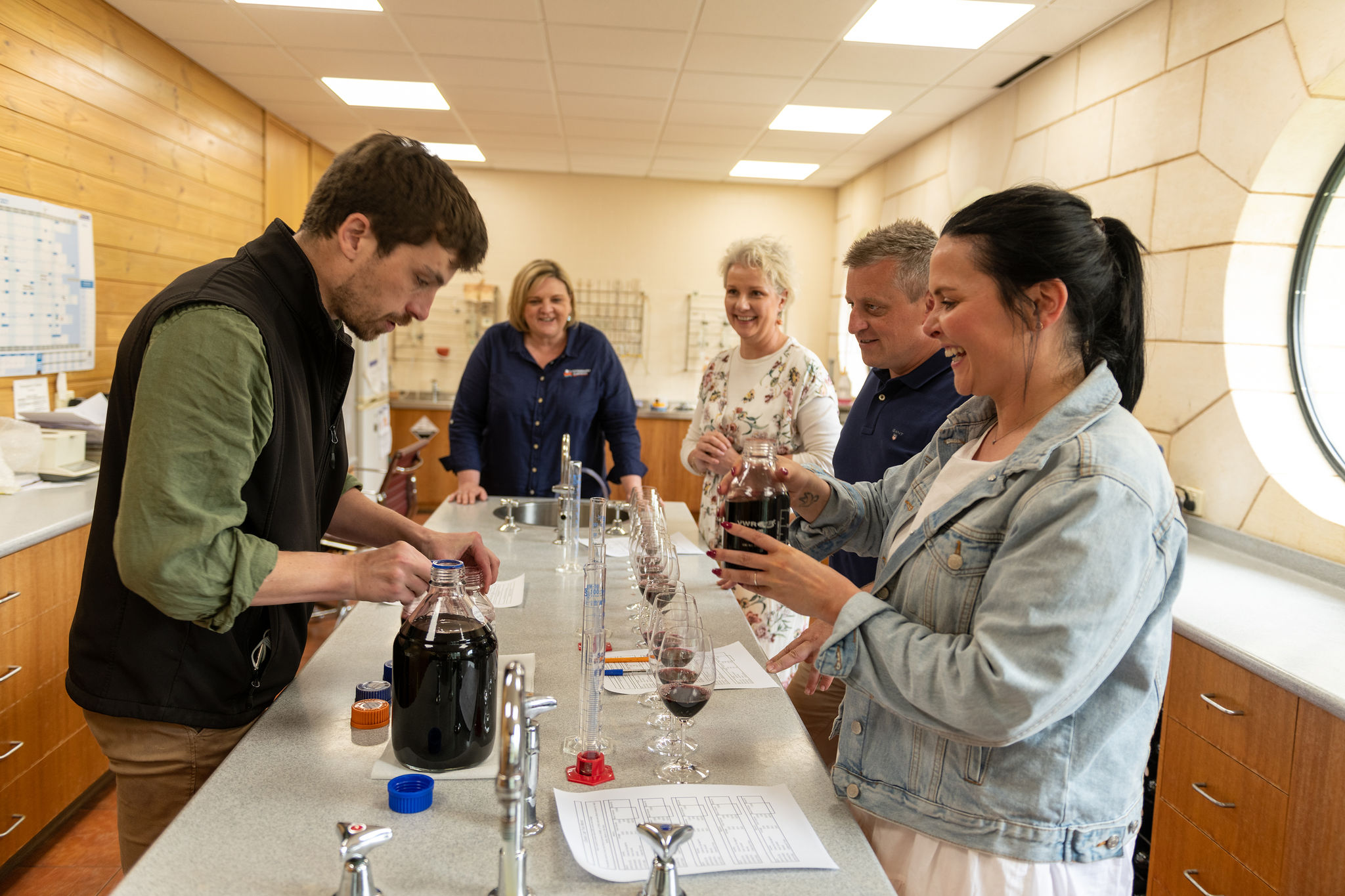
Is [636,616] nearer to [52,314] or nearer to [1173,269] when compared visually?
[1173,269]

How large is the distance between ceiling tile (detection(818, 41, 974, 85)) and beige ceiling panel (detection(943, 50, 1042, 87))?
6 cm

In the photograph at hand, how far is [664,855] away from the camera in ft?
3.02

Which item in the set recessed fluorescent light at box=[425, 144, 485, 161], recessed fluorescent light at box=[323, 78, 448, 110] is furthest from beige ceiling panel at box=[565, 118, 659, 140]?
recessed fluorescent light at box=[425, 144, 485, 161]

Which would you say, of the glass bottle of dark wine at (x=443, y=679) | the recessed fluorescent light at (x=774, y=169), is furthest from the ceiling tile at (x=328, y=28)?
the glass bottle of dark wine at (x=443, y=679)

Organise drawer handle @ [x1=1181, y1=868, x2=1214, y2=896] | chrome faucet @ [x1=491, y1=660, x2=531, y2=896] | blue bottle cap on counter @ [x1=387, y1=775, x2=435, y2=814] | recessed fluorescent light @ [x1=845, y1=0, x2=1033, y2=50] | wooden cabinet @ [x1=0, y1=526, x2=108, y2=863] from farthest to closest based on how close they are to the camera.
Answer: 1. recessed fluorescent light @ [x1=845, y1=0, x2=1033, y2=50]
2. wooden cabinet @ [x1=0, y1=526, x2=108, y2=863]
3. drawer handle @ [x1=1181, y1=868, x2=1214, y2=896]
4. blue bottle cap on counter @ [x1=387, y1=775, x2=435, y2=814]
5. chrome faucet @ [x1=491, y1=660, x2=531, y2=896]

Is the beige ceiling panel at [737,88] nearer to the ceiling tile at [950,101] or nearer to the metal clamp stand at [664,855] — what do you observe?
the ceiling tile at [950,101]

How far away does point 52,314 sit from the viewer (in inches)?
149

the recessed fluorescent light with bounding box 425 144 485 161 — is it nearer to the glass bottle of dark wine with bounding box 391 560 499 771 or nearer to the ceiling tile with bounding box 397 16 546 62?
the ceiling tile with bounding box 397 16 546 62

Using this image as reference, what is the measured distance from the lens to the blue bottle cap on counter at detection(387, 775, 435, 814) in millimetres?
1125

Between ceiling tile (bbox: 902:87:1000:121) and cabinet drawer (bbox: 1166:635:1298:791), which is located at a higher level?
ceiling tile (bbox: 902:87:1000:121)

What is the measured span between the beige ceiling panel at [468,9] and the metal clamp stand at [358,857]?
3.81m

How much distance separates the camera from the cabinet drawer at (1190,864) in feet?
6.46

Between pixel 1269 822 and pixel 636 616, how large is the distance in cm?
145

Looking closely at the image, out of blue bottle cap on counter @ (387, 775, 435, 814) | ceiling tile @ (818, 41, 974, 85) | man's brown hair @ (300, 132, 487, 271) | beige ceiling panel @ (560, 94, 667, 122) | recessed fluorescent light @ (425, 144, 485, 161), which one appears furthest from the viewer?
recessed fluorescent light @ (425, 144, 485, 161)
